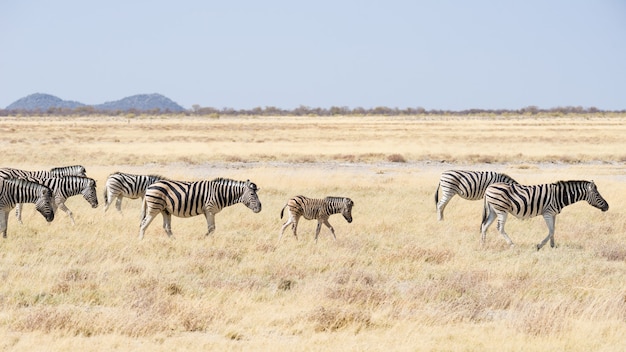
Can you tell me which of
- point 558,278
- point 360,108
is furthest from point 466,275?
point 360,108

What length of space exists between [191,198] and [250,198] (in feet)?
3.33

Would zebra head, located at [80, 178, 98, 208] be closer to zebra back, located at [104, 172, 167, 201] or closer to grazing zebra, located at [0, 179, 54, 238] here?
zebra back, located at [104, 172, 167, 201]

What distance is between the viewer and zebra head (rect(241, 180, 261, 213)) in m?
13.3

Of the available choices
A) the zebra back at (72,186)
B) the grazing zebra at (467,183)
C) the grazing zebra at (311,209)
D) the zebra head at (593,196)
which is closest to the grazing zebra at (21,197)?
the zebra back at (72,186)

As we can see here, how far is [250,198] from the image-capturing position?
13383 mm

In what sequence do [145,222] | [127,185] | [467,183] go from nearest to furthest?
[145,222] → [127,185] → [467,183]

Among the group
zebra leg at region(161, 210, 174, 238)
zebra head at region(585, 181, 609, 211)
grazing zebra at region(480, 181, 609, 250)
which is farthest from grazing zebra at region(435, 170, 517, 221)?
zebra leg at region(161, 210, 174, 238)

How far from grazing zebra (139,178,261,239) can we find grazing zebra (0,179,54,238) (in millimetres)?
1609

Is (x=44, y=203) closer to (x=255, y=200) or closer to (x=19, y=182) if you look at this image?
(x=19, y=182)

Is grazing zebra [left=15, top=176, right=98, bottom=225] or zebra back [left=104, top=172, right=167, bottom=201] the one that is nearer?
grazing zebra [left=15, top=176, right=98, bottom=225]

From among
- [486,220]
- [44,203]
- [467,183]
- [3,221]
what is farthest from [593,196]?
[3,221]

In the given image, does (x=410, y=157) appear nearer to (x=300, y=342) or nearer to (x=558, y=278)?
(x=558, y=278)

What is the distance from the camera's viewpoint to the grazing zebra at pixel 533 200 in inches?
507

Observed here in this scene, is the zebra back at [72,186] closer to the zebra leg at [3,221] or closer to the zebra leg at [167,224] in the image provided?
the zebra leg at [3,221]
